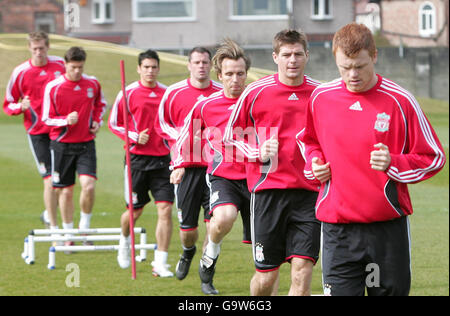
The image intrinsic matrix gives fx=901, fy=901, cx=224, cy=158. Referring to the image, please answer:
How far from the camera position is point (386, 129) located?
5.33 metres

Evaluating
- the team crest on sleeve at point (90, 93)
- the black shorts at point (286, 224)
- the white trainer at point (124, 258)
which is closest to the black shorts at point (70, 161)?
the team crest on sleeve at point (90, 93)

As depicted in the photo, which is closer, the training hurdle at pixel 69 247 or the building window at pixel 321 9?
the training hurdle at pixel 69 247

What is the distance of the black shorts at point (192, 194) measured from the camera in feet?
29.9

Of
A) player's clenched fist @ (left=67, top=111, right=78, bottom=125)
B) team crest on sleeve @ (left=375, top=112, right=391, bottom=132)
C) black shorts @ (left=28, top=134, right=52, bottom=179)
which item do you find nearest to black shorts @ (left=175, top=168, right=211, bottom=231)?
player's clenched fist @ (left=67, top=111, right=78, bottom=125)

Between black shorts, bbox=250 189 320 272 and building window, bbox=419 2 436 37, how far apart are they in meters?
48.2

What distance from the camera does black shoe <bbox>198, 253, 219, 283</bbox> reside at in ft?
27.5

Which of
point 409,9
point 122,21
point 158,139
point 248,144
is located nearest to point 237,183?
point 248,144

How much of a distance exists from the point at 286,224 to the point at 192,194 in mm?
2360

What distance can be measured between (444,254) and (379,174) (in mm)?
6320

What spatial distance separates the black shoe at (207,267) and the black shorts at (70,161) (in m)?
3.05

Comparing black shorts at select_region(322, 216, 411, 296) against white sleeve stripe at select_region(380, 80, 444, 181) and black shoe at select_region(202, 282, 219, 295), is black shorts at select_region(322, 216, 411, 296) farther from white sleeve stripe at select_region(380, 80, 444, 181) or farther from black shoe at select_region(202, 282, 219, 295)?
black shoe at select_region(202, 282, 219, 295)

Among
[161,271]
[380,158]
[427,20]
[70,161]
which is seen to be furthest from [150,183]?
[427,20]

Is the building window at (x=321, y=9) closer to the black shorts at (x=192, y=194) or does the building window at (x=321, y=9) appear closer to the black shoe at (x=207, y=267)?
the black shorts at (x=192, y=194)

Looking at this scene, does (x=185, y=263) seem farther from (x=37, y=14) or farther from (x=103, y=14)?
(x=37, y=14)
